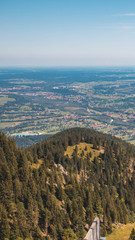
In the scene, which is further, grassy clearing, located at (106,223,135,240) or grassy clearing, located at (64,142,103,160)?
grassy clearing, located at (64,142,103,160)

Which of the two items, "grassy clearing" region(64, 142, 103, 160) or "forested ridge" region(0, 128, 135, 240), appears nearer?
"forested ridge" region(0, 128, 135, 240)

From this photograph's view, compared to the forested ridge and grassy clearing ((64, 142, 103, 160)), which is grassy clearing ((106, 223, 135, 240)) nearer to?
the forested ridge

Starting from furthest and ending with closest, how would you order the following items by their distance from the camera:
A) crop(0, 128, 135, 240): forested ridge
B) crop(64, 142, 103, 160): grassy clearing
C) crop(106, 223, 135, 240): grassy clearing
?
crop(64, 142, 103, 160): grassy clearing → crop(106, 223, 135, 240): grassy clearing → crop(0, 128, 135, 240): forested ridge

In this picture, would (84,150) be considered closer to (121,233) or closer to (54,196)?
(54,196)

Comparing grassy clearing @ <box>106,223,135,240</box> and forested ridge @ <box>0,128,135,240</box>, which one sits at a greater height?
forested ridge @ <box>0,128,135,240</box>

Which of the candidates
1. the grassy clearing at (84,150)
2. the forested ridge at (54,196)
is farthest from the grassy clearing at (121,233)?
the grassy clearing at (84,150)

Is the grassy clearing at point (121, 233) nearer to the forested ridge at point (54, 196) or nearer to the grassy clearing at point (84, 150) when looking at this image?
the forested ridge at point (54, 196)

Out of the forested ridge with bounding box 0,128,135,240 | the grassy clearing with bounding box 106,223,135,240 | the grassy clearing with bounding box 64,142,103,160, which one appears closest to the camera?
the forested ridge with bounding box 0,128,135,240

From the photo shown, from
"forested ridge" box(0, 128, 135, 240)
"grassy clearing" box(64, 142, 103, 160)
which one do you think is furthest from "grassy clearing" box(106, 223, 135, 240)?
"grassy clearing" box(64, 142, 103, 160)

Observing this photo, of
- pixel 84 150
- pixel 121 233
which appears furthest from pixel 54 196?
pixel 84 150

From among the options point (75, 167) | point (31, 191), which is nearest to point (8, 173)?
point (31, 191)
